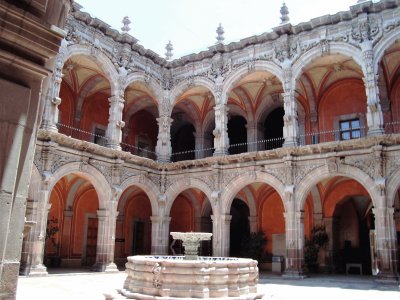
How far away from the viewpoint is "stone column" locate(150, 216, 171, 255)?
1759cm

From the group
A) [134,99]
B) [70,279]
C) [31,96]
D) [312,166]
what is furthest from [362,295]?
[134,99]

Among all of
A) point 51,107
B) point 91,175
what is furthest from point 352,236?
point 51,107

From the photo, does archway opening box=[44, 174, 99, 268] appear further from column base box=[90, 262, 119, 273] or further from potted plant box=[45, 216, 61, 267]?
column base box=[90, 262, 119, 273]

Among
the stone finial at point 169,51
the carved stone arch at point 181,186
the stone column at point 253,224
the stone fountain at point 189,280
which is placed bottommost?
the stone fountain at point 189,280

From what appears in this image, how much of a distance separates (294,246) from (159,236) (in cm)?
609

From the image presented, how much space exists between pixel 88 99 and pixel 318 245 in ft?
40.4

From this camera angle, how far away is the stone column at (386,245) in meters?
12.5

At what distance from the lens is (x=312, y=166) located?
576 inches

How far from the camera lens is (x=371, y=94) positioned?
13938 mm

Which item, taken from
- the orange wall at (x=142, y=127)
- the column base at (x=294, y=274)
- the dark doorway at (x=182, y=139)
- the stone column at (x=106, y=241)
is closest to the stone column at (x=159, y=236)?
the stone column at (x=106, y=241)

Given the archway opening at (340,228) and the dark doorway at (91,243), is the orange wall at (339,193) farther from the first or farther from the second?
the dark doorway at (91,243)

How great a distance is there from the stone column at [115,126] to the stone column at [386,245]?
32.4 ft

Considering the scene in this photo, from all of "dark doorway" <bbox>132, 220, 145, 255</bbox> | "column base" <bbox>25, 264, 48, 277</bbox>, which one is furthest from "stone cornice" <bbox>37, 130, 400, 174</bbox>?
"dark doorway" <bbox>132, 220, 145, 255</bbox>

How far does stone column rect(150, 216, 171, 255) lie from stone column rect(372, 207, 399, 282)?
873 centimetres
